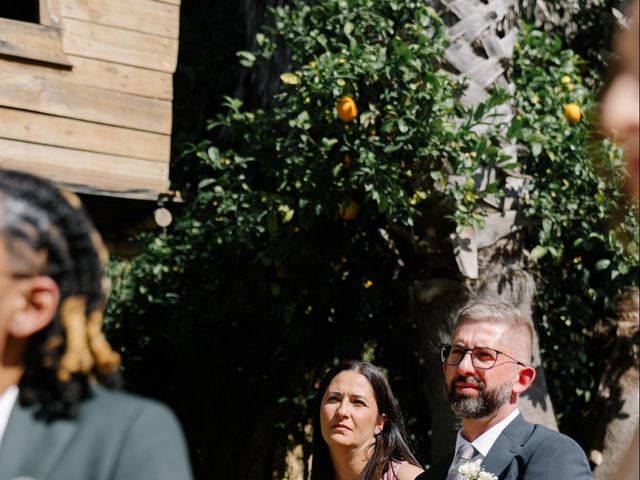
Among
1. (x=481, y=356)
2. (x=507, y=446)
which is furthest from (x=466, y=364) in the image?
(x=507, y=446)

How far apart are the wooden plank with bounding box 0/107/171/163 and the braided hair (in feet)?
14.6

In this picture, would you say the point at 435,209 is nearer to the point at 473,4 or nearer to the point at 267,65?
the point at 473,4

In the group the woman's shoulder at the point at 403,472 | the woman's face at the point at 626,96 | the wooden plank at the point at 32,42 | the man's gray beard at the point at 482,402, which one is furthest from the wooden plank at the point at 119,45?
the woman's face at the point at 626,96

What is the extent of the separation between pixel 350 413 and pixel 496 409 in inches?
47.8

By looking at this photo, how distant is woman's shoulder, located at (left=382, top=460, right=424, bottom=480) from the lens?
4.55 meters

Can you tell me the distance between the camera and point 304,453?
26.7 ft

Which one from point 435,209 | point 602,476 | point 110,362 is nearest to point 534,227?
point 435,209

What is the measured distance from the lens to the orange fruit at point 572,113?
6.25 meters

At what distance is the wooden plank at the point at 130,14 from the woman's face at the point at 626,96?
5.52 metres

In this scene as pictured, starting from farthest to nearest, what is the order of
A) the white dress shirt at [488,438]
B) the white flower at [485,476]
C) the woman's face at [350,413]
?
the woman's face at [350,413]
the white dress shirt at [488,438]
the white flower at [485,476]

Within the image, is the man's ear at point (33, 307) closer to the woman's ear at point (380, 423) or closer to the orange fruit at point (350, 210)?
the woman's ear at point (380, 423)

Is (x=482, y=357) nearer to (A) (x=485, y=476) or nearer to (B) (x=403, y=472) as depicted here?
(A) (x=485, y=476)

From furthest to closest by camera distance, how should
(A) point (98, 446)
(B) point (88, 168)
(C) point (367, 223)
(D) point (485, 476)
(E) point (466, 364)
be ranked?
(C) point (367, 223)
(B) point (88, 168)
(E) point (466, 364)
(D) point (485, 476)
(A) point (98, 446)

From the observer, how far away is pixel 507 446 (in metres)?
3.47
